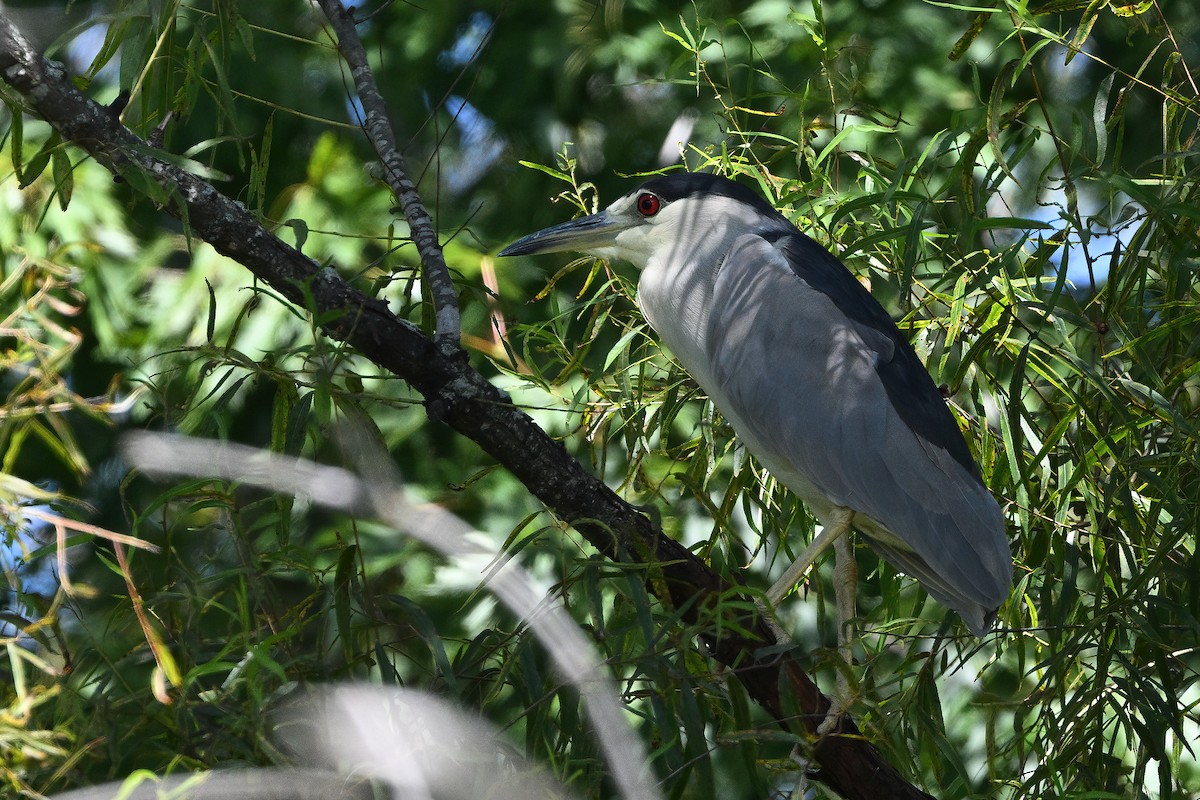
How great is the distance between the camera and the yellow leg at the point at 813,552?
1.50m

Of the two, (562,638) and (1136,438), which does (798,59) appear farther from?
(562,638)

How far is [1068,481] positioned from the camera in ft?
4.46

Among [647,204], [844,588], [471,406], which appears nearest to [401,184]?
[471,406]

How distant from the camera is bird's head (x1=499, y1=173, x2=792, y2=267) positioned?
1.85m

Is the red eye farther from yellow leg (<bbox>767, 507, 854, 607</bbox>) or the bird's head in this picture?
yellow leg (<bbox>767, 507, 854, 607</bbox>)

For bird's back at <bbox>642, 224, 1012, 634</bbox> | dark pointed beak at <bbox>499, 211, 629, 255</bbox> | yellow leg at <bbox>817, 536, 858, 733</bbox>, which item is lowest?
yellow leg at <bbox>817, 536, 858, 733</bbox>

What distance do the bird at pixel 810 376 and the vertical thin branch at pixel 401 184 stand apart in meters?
0.49

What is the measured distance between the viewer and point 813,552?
5.04ft

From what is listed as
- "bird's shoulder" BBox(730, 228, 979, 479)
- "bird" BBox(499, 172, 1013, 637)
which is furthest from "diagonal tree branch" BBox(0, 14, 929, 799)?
"bird's shoulder" BBox(730, 228, 979, 479)

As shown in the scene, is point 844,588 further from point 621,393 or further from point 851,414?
point 621,393

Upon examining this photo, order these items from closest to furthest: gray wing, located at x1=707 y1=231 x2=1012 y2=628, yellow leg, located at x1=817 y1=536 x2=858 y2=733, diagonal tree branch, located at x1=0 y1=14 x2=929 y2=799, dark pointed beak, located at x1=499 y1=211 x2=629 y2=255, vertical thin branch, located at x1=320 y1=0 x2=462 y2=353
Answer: diagonal tree branch, located at x1=0 y1=14 x2=929 y2=799 < vertical thin branch, located at x1=320 y1=0 x2=462 y2=353 < yellow leg, located at x1=817 y1=536 x2=858 y2=733 < gray wing, located at x1=707 y1=231 x2=1012 y2=628 < dark pointed beak, located at x1=499 y1=211 x2=629 y2=255

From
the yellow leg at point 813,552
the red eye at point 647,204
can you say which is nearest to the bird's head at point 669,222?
the red eye at point 647,204

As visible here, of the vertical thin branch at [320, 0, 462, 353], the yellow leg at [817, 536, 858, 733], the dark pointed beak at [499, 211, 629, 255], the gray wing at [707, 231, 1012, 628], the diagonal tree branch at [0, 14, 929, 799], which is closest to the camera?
the diagonal tree branch at [0, 14, 929, 799]

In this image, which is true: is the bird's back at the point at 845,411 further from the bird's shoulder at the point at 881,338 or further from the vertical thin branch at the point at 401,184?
the vertical thin branch at the point at 401,184
